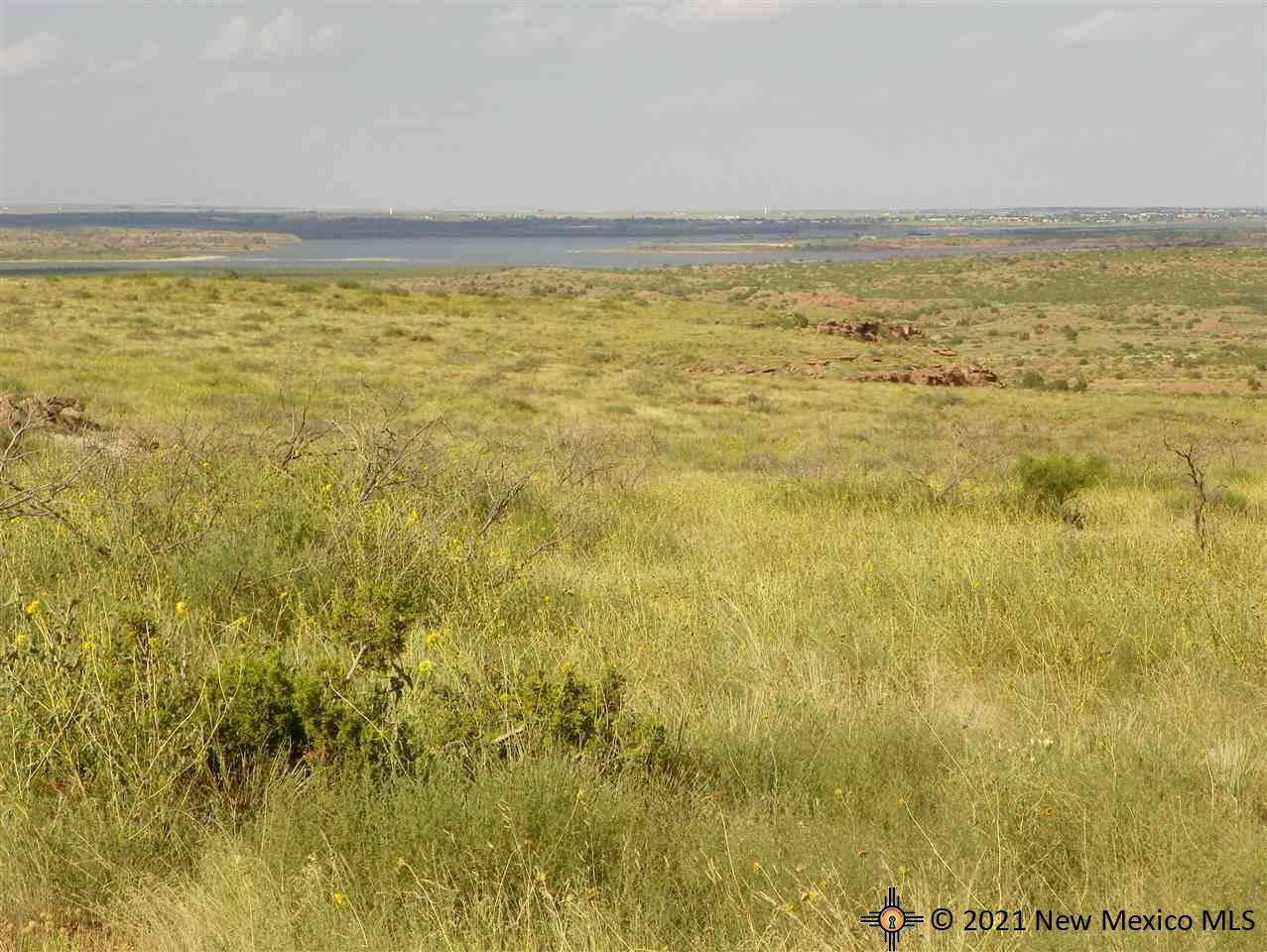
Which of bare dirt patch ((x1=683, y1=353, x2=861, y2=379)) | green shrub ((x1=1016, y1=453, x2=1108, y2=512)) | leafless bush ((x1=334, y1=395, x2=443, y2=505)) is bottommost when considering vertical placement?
bare dirt patch ((x1=683, y1=353, x2=861, y2=379))

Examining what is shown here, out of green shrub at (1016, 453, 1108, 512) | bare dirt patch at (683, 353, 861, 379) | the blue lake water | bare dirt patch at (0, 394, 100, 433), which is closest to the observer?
green shrub at (1016, 453, 1108, 512)

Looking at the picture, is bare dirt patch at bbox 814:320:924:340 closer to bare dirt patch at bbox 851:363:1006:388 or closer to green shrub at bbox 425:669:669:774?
bare dirt patch at bbox 851:363:1006:388

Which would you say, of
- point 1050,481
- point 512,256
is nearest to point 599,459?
point 1050,481

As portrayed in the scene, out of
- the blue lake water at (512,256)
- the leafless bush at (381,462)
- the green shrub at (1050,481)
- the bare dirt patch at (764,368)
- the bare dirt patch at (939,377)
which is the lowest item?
the bare dirt patch at (939,377)

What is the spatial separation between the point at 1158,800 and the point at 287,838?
2.40 meters

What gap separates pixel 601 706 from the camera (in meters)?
3.46

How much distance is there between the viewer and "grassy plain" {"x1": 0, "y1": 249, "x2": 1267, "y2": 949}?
8.89 feet

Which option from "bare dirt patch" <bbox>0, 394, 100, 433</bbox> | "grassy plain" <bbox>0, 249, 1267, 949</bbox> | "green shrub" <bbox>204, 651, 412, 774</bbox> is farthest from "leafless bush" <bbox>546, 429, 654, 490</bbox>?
"green shrub" <bbox>204, 651, 412, 774</bbox>

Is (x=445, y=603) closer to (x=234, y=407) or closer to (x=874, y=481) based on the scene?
(x=874, y=481)

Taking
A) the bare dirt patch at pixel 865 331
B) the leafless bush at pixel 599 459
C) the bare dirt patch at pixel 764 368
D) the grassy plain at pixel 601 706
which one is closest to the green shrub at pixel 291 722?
the grassy plain at pixel 601 706

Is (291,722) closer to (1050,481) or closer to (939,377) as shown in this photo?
(1050,481)

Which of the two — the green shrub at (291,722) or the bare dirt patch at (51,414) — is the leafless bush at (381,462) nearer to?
the green shrub at (291,722)

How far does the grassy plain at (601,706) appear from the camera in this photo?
2711 mm

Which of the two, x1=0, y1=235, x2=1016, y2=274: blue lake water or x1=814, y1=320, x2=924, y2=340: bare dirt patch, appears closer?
x1=814, y1=320, x2=924, y2=340: bare dirt patch
